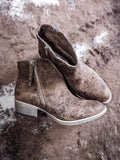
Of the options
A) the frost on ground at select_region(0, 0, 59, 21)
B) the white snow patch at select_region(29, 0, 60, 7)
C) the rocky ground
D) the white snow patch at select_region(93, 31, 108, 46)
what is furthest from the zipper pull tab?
the white snow patch at select_region(93, 31, 108, 46)

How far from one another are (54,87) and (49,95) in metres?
0.05

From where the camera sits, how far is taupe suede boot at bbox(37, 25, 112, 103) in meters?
0.87

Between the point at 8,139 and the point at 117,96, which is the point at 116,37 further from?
the point at 8,139

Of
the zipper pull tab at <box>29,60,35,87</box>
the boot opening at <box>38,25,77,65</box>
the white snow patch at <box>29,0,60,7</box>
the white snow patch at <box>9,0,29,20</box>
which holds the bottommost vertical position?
the zipper pull tab at <box>29,60,35,87</box>

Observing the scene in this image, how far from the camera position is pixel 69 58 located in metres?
0.98

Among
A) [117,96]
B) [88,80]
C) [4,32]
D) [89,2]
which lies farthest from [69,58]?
[89,2]

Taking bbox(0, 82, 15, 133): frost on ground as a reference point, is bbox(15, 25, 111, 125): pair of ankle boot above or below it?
above

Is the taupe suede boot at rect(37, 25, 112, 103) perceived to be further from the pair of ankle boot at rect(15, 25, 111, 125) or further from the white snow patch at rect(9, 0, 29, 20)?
the white snow patch at rect(9, 0, 29, 20)

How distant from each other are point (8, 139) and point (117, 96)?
751mm

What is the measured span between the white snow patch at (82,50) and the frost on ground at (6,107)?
0.60 meters

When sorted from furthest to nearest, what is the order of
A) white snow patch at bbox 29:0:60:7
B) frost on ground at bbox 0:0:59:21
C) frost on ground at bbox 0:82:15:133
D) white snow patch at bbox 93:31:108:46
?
white snow patch at bbox 93:31:108:46
white snow patch at bbox 29:0:60:7
frost on ground at bbox 0:0:59:21
frost on ground at bbox 0:82:15:133

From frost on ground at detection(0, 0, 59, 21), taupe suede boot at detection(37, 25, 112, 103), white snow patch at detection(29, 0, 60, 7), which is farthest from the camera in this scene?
white snow patch at detection(29, 0, 60, 7)

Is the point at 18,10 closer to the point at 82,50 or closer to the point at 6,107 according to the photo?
the point at 82,50

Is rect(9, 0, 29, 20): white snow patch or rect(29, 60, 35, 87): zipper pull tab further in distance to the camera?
rect(9, 0, 29, 20): white snow patch
